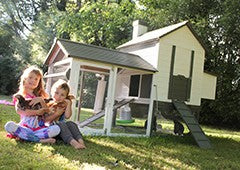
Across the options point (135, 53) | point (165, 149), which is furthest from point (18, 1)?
point (165, 149)

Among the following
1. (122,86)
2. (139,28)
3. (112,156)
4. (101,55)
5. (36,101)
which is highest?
(139,28)

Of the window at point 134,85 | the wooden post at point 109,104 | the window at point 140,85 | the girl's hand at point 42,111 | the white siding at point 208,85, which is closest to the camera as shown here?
the girl's hand at point 42,111

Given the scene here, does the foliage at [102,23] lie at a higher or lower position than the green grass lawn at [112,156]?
higher

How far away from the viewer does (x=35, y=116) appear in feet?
16.8

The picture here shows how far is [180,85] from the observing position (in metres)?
8.27

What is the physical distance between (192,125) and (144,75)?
203cm

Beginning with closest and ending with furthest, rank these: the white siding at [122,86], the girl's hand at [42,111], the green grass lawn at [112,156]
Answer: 1. the green grass lawn at [112,156]
2. the girl's hand at [42,111]
3. the white siding at [122,86]

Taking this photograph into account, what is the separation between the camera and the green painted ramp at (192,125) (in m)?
7.05

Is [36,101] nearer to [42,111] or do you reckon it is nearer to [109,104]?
[42,111]

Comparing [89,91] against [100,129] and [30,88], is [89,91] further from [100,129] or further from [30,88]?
[30,88]

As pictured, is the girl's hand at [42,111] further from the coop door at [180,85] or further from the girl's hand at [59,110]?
the coop door at [180,85]

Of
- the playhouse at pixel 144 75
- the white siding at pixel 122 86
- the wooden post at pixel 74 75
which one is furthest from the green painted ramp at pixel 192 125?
the wooden post at pixel 74 75

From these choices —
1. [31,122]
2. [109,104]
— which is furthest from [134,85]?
[31,122]

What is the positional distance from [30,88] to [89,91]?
2.10 m
